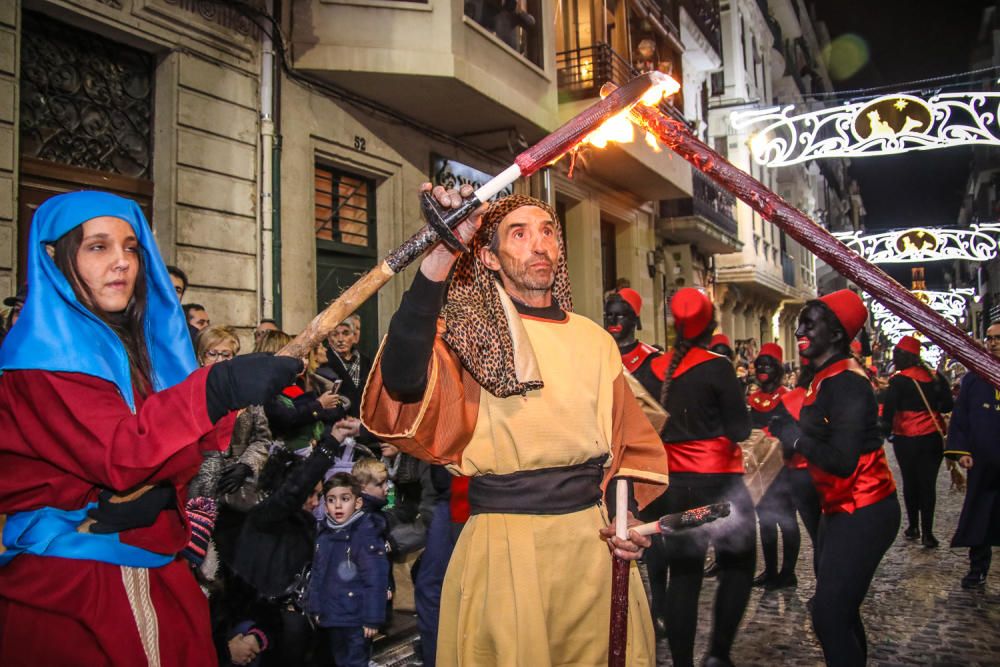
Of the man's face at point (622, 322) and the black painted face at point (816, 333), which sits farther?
the man's face at point (622, 322)

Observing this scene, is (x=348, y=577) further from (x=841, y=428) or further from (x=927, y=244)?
(x=927, y=244)

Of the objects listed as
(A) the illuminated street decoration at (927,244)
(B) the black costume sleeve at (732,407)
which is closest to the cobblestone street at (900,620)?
(B) the black costume sleeve at (732,407)

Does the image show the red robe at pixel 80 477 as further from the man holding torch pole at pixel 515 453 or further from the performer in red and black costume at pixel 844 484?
the performer in red and black costume at pixel 844 484

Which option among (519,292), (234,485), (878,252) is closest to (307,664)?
(234,485)

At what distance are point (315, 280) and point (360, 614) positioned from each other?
582 centimetres

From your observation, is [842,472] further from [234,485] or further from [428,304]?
[234,485]

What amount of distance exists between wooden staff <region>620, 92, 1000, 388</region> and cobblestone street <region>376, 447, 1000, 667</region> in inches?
111

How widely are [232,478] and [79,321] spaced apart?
2.91 metres

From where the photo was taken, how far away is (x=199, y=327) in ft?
20.3

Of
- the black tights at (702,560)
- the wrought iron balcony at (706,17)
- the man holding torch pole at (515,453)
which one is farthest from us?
the wrought iron balcony at (706,17)

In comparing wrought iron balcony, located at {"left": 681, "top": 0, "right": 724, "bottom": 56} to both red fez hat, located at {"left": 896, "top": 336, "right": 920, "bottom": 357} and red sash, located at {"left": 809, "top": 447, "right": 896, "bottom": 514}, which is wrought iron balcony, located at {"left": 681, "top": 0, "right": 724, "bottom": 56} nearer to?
red fez hat, located at {"left": 896, "top": 336, "right": 920, "bottom": 357}

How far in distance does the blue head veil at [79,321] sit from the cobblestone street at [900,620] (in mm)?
3847

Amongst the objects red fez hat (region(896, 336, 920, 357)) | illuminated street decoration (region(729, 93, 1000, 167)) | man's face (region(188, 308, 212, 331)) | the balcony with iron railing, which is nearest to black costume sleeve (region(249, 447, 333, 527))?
man's face (region(188, 308, 212, 331))

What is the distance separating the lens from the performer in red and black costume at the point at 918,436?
27.6 ft
